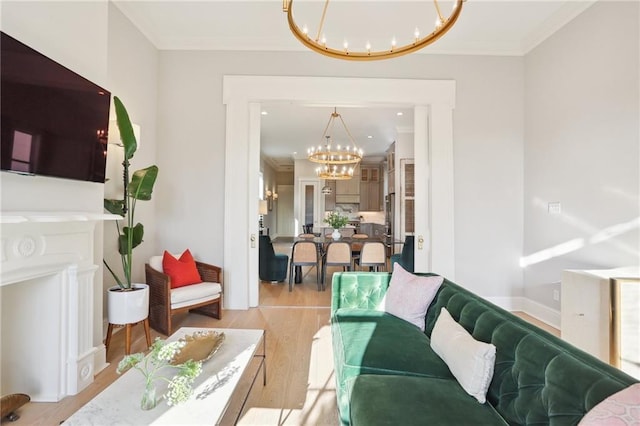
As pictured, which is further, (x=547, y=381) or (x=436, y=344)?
(x=436, y=344)

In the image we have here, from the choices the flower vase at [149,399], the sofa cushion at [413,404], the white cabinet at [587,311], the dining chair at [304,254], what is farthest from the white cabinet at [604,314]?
the dining chair at [304,254]

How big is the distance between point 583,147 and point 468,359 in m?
2.88

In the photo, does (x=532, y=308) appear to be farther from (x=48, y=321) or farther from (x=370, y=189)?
(x=370, y=189)

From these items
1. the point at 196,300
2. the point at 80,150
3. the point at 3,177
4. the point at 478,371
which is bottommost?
the point at 196,300

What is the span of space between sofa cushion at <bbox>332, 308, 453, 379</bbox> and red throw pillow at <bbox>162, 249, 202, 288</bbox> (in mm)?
1887

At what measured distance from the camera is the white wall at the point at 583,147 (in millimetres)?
2641

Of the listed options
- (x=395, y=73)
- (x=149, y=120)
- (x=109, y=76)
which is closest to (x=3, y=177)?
(x=109, y=76)

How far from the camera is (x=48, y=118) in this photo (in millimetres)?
1878

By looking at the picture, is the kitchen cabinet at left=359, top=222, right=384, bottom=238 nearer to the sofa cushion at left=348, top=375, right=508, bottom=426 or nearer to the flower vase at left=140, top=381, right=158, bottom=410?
the sofa cushion at left=348, top=375, right=508, bottom=426

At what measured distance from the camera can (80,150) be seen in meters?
2.13

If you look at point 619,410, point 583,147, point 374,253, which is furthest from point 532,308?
point 619,410

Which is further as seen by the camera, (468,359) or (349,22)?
(349,22)

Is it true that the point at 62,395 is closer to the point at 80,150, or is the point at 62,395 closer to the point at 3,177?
the point at 3,177

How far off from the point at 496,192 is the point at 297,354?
3.18 metres
